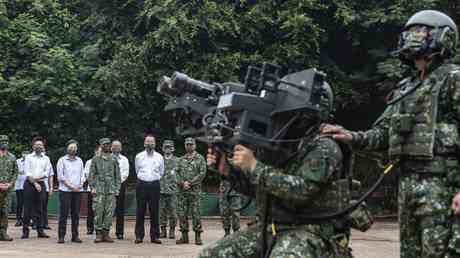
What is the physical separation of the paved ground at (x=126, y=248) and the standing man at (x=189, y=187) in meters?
0.48

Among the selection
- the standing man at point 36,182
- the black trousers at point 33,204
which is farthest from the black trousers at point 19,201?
the standing man at point 36,182

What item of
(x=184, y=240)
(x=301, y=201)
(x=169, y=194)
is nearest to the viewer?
(x=301, y=201)

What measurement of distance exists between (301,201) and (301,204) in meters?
0.07

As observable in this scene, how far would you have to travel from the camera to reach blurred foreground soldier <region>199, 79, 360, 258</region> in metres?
5.39

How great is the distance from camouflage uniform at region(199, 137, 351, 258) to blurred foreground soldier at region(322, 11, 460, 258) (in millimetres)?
314

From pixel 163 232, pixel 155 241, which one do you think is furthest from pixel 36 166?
pixel 155 241

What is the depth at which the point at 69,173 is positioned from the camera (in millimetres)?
16250

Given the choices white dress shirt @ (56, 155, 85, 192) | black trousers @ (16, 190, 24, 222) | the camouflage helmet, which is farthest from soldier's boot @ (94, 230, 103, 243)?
the camouflage helmet

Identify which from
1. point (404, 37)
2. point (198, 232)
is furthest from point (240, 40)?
point (404, 37)

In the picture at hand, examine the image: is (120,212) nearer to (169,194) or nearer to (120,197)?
(120,197)

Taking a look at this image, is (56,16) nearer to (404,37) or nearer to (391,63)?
(391,63)

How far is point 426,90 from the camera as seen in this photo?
5.79 m

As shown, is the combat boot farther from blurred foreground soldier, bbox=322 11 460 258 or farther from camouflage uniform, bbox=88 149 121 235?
blurred foreground soldier, bbox=322 11 460 258

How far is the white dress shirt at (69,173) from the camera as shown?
1625 centimetres
